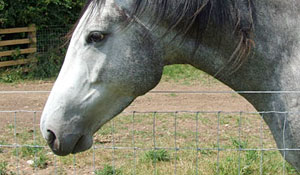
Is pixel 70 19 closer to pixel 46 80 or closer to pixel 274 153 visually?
pixel 46 80

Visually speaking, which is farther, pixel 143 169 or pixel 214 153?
pixel 214 153

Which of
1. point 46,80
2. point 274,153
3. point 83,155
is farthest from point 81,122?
point 46,80

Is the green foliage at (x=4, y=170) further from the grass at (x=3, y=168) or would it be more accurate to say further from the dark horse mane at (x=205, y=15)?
the dark horse mane at (x=205, y=15)

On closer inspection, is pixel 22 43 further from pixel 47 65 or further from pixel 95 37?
pixel 95 37

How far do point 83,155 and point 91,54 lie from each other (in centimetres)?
250

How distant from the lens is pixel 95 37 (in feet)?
6.53

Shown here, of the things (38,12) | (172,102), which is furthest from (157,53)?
(38,12)

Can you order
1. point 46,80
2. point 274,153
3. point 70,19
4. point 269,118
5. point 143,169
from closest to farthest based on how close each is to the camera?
Answer: point 269,118 → point 143,169 → point 274,153 → point 46,80 → point 70,19

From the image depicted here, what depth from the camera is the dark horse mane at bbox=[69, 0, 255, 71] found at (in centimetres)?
197

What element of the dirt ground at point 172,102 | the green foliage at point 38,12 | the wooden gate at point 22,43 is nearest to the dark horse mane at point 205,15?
the dirt ground at point 172,102

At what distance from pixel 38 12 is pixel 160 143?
229 inches

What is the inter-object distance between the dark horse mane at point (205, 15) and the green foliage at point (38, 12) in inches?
293

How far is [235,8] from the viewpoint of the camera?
2.00 m

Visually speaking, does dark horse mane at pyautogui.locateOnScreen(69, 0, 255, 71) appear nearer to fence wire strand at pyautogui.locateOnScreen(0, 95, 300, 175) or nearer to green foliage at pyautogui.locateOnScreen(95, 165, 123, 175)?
fence wire strand at pyautogui.locateOnScreen(0, 95, 300, 175)
